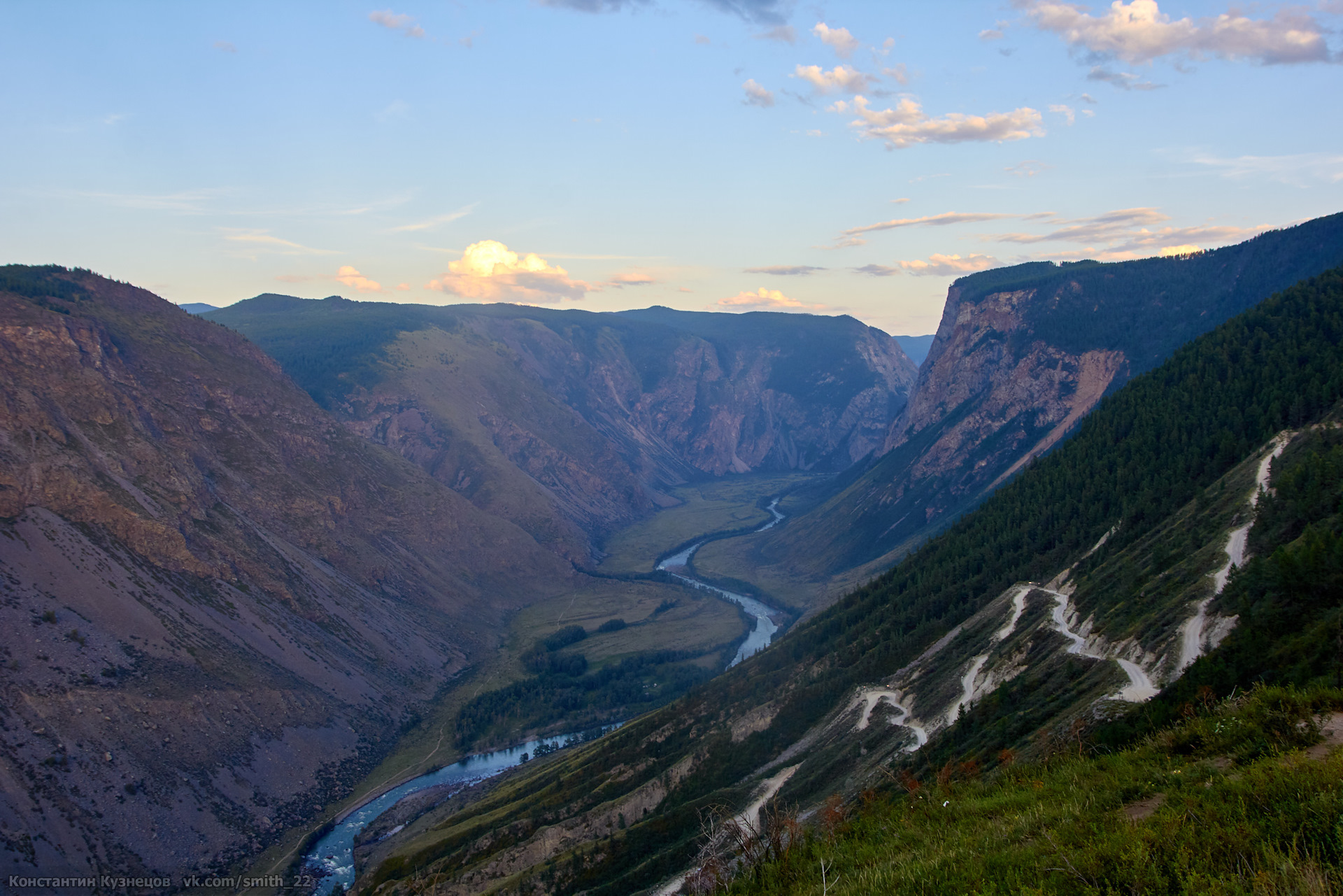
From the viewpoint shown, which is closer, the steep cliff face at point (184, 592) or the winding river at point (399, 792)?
the steep cliff face at point (184, 592)

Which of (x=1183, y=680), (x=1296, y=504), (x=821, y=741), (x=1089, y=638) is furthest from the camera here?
(x=821, y=741)

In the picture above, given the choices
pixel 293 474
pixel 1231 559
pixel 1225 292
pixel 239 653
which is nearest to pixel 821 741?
pixel 1231 559

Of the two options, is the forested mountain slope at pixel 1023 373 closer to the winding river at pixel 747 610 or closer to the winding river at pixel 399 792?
the winding river at pixel 747 610

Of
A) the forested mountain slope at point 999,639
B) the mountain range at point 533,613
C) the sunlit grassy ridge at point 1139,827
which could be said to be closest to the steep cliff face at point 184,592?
the mountain range at point 533,613

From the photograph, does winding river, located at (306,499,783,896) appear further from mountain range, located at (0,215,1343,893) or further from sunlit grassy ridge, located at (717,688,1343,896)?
sunlit grassy ridge, located at (717,688,1343,896)

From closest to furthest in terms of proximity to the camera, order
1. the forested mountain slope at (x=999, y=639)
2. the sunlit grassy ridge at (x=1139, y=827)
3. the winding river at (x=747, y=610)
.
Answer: the sunlit grassy ridge at (x=1139, y=827) → the forested mountain slope at (x=999, y=639) → the winding river at (x=747, y=610)

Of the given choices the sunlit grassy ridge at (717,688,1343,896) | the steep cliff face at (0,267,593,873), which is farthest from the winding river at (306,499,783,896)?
the sunlit grassy ridge at (717,688,1343,896)

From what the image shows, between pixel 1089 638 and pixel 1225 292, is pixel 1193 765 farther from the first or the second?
pixel 1225 292

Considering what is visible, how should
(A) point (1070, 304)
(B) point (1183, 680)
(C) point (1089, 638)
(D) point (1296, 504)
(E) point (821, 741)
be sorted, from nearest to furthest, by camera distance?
A: (B) point (1183, 680) → (D) point (1296, 504) → (C) point (1089, 638) → (E) point (821, 741) → (A) point (1070, 304)
